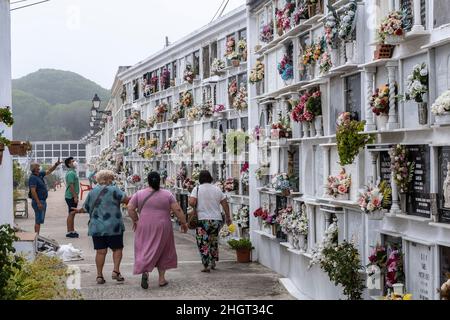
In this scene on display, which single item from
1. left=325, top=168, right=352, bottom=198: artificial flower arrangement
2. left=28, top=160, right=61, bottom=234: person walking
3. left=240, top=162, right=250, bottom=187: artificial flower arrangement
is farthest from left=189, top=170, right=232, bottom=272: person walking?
left=28, top=160, right=61, bottom=234: person walking

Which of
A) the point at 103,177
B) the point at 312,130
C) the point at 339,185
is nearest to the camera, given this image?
the point at 339,185

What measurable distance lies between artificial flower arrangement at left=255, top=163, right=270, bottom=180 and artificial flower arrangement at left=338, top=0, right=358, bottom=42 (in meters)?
4.22

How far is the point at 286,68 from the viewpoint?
33.0 ft

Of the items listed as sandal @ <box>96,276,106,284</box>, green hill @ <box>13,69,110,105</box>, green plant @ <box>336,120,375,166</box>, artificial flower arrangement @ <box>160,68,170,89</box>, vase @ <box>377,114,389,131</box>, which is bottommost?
sandal @ <box>96,276,106,284</box>

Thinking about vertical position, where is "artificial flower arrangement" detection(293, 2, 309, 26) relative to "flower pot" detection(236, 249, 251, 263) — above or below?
above

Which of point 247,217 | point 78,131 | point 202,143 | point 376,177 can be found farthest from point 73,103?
point 376,177

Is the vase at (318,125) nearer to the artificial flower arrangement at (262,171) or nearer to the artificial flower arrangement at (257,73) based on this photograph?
the artificial flower arrangement at (262,171)

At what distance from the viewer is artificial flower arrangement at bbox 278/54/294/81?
32.9 feet

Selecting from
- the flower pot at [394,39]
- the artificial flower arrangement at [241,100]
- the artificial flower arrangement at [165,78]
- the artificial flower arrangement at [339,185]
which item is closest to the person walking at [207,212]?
the artificial flower arrangement at [241,100]

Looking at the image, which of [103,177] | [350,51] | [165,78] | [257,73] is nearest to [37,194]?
[257,73]

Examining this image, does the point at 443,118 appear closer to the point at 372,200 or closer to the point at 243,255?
the point at 372,200

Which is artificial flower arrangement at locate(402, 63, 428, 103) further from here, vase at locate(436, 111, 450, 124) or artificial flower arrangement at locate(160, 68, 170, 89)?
artificial flower arrangement at locate(160, 68, 170, 89)

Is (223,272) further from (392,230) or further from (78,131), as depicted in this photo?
(78,131)

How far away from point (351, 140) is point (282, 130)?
3.04 metres
